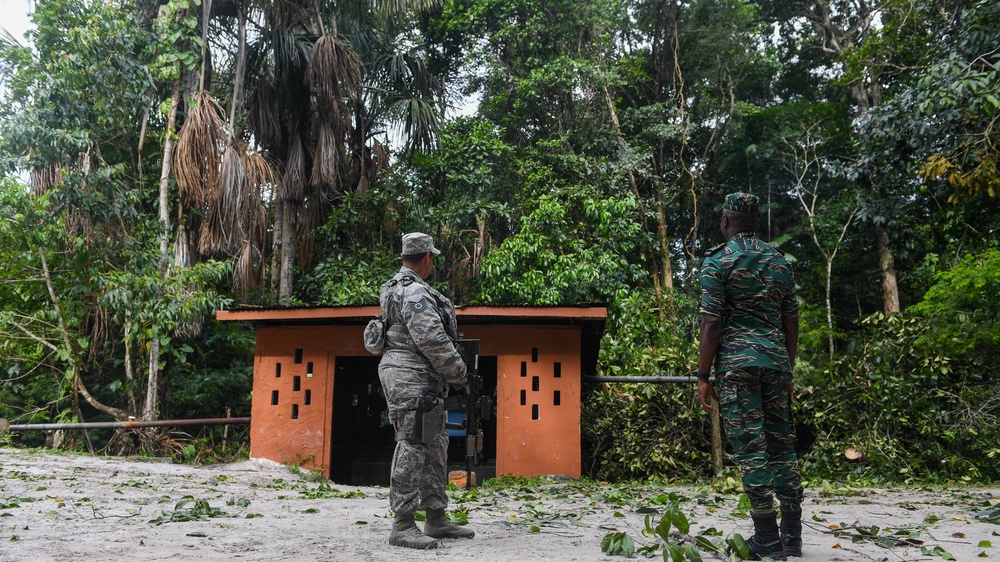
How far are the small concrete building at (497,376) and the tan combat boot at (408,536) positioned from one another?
4548 mm

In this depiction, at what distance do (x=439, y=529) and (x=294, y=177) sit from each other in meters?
10.8

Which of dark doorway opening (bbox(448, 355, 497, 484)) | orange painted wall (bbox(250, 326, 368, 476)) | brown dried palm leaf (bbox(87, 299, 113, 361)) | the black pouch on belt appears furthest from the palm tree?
the black pouch on belt

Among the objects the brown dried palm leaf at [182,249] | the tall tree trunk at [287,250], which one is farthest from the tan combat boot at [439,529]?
the tall tree trunk at [287,250]

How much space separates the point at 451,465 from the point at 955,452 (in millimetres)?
6397

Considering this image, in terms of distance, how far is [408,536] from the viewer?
13.1 ft

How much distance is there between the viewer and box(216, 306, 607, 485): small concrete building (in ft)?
28.9

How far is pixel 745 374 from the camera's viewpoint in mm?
3635

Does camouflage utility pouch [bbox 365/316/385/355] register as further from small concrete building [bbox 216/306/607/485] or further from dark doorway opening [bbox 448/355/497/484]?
dark doorway opening [bbox 448/355/497/484]

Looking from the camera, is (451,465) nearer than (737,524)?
Result: No

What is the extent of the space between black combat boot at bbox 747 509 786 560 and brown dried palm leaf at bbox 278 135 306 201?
38.8ft

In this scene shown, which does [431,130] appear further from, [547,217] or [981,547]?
[981,547]

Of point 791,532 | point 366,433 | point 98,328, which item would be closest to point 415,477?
point 791,532

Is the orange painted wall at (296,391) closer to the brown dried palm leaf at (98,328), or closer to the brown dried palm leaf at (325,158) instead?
the brown dried palm leaf at (98,328)

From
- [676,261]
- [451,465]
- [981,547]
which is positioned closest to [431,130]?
[451,465]
